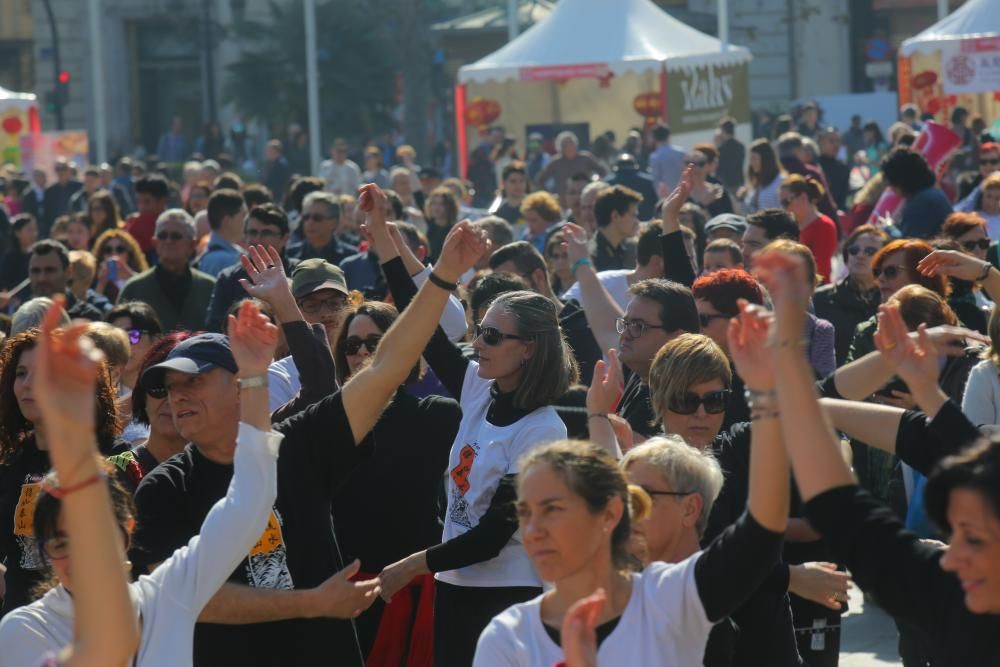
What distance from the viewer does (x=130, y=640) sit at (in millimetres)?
2885

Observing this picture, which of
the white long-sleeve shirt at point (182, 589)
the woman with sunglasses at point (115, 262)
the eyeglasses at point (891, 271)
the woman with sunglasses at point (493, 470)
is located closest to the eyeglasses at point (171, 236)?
the woman with sunglasses at point (115, 262)

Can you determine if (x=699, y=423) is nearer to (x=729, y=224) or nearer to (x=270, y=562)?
(x=270, y=562)

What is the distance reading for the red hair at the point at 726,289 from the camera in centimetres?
607

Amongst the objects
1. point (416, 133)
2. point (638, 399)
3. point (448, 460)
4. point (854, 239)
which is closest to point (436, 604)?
point (448, 460)

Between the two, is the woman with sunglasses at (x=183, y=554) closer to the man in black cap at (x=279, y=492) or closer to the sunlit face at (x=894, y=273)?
the man in black cap at (x=279, y=492)

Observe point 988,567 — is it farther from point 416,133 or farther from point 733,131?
point 416,133

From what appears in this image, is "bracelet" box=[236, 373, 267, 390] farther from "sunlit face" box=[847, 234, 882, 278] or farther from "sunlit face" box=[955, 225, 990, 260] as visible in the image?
"sunlit face" box=[955, 225, 990, 260]

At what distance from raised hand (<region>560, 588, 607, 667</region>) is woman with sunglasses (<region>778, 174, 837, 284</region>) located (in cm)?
781

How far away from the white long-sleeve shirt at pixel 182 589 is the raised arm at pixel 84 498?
0.49m


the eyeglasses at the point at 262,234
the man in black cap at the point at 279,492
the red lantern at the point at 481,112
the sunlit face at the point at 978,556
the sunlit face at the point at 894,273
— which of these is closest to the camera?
the sunlit face at the point at 978,556

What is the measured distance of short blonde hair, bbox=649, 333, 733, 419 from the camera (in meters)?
4.87

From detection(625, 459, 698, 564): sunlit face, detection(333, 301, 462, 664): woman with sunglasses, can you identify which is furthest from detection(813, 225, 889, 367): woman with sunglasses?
detection(625, 459, 698, 564): sunlit face

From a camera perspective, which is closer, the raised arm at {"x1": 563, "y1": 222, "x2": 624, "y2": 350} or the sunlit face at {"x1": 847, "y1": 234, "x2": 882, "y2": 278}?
the raised arm at {"x1": 563, "y1": 222, "x2": 624, "y2": 350}

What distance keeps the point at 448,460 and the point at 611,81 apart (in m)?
19.3
